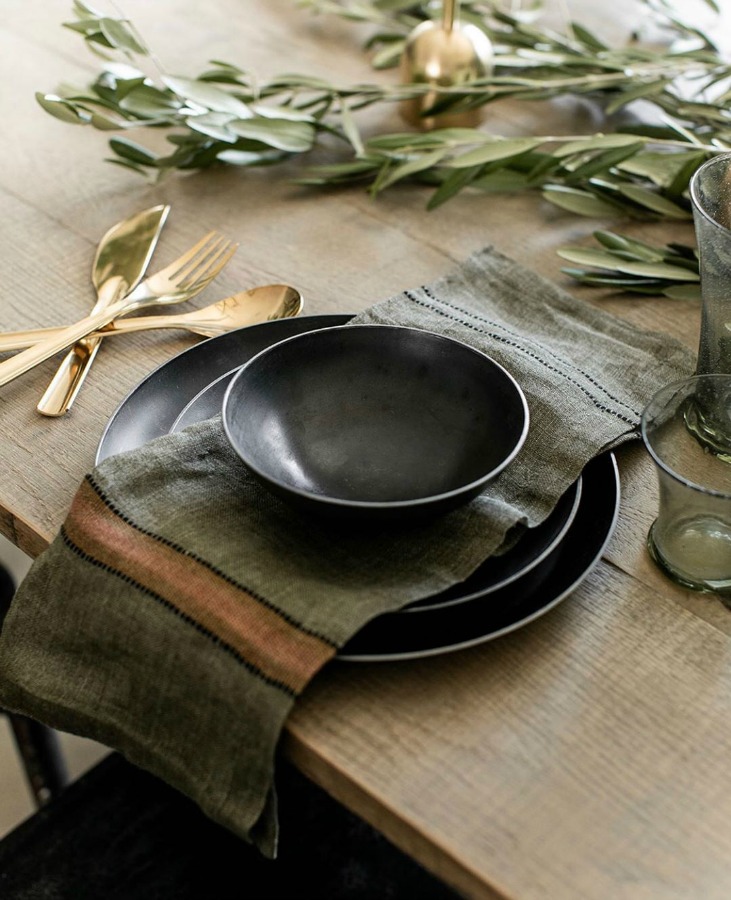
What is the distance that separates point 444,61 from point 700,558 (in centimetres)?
64

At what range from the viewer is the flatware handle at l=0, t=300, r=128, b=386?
698mm

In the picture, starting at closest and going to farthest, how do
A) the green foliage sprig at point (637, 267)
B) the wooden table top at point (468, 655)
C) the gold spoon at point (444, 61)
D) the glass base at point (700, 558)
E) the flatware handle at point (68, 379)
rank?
the wooden table top at point (468, 655)
the glass base at point (700, 558)
the flatware handle at point (68, 379)
the green foliage sprig at point (637, 267)
the gold spoon at point (444, 61)

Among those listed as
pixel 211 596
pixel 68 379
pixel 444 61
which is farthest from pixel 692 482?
pixel 444 61

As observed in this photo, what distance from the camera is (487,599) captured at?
1.73ft

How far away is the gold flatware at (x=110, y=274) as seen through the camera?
696 millimetres

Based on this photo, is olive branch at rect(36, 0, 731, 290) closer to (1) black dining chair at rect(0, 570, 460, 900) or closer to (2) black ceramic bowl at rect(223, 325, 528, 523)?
(2) black ceramic bowl at rect(223, 325, 528, 523)

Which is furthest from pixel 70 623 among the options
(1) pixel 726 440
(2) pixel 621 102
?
(2) pixel 621 102

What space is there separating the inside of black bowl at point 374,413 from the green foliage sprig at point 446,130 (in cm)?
34

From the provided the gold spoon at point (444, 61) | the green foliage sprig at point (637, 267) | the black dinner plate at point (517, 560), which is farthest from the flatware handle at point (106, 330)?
the gold spoon at point (444, 61)

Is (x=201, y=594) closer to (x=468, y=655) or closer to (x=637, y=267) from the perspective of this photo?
(x=468, y=655)

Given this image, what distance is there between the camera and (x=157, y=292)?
2.59ft

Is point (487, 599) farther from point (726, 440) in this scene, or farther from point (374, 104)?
point (374, 104)

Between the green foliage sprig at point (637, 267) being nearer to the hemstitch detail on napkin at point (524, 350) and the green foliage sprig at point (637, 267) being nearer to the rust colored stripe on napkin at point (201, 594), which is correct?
the hemstitch detail on napkin at point (524, 350)

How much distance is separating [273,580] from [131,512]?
3.7 inches
